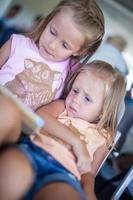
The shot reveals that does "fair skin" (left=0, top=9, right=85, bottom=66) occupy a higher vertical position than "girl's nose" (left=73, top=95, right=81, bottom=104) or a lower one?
higher

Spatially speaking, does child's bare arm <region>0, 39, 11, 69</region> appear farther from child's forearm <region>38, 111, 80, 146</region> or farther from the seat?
the seat

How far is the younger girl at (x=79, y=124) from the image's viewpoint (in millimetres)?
652

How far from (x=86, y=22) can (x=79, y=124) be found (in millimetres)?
213

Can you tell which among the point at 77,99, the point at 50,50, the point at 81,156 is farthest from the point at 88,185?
the point at 50,50

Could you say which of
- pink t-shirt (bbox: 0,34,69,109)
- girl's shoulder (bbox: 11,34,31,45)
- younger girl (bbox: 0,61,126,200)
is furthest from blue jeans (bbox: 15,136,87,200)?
girl's shoulder (bbox: 11,34,31,45)

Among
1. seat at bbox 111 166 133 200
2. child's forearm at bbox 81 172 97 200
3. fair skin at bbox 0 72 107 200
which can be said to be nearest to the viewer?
fair skin at bbox 0 72 107 200

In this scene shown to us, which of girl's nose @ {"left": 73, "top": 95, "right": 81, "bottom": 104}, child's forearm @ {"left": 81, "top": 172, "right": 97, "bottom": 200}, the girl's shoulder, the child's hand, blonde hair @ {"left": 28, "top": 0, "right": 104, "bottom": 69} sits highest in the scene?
blonde hair @ {"left": 28, "top": 0, "right": 104, "bottom": 69}

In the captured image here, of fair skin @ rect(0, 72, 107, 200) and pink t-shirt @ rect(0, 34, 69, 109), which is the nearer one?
fair skin @ rect(0, 72, 107, 200)

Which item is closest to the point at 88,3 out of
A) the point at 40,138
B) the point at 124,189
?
the point at 40,138

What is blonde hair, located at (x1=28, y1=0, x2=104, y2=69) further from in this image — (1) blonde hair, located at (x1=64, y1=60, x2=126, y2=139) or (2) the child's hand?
(2) the child's hand

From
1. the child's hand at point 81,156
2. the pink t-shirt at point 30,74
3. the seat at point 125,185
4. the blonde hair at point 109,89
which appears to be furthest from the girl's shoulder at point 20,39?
the seat at point 125,185

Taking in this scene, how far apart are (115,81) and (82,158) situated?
0.61 ft

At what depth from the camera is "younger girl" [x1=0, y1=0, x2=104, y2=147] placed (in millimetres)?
749

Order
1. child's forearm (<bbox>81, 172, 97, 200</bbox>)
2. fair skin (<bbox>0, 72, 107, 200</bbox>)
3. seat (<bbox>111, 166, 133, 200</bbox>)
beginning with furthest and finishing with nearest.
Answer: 1. seat (<bbox>111, 166, 133, 200</bbox>)
2. child's forearm (<bbox>81, 172, 97, 200</bbox>)
3. fair skin (<bbox>0, 72, 107, 200</bbox>)
